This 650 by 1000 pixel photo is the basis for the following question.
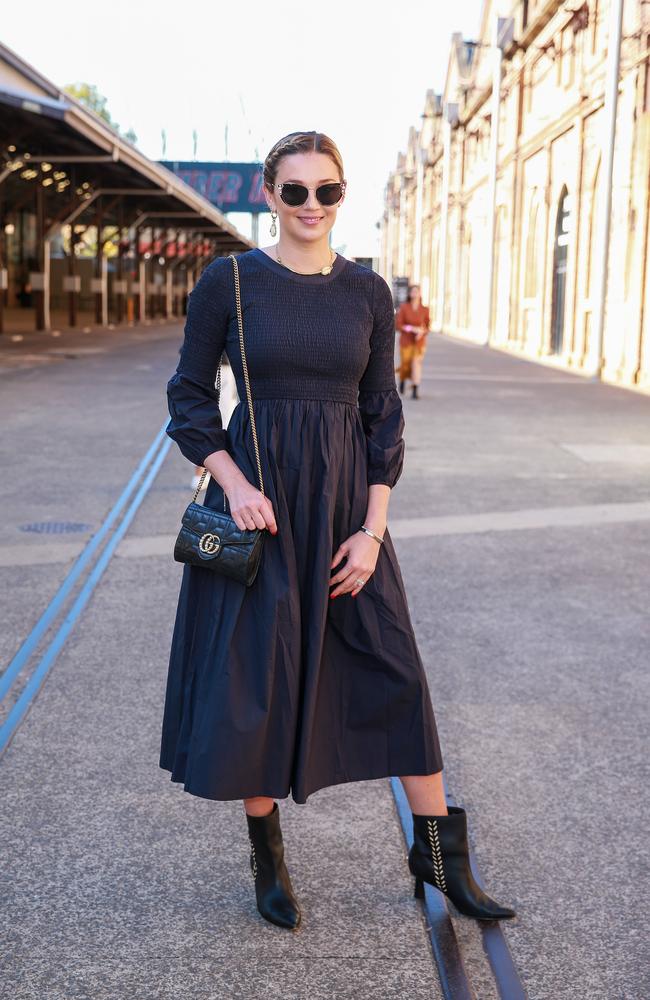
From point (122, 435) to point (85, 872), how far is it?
33.2 feet

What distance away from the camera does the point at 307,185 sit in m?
2.78

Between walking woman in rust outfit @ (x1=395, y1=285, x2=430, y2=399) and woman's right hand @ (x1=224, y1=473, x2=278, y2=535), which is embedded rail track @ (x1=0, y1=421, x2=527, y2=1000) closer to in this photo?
woman's right hand @ (x1=224, y1=473, x2=278, y2=535)

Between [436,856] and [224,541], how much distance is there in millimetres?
978

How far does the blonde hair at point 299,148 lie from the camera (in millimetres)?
2785

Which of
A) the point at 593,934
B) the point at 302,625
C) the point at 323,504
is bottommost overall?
the point at 593,934

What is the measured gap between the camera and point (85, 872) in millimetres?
3189

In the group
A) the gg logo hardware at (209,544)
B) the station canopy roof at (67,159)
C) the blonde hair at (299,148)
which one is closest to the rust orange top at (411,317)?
the station canopy roof at (67,159)

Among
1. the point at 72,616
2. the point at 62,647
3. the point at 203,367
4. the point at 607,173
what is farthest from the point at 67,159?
the point at 203,367

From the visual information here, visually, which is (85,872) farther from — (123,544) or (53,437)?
(53,437)

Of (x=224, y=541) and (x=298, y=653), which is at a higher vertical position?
(x=224, y=541)

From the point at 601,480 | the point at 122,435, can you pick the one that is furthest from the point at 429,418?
the point at 601,480

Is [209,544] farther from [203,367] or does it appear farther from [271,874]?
[271,874]

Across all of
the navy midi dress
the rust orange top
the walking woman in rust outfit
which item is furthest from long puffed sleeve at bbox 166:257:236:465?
the rust orange top

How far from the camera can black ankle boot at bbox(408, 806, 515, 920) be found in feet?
9.72
